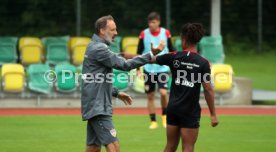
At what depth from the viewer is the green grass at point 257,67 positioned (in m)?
27.5

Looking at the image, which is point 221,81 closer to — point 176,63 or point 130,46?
point 130,46

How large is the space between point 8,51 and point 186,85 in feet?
58.0

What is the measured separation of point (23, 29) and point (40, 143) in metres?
19.9

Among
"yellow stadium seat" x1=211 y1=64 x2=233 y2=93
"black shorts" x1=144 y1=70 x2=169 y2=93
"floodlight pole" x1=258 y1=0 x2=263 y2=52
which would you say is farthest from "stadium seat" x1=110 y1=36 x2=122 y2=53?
"black shorts" x1=144 y1=70 x2=169 y2=93

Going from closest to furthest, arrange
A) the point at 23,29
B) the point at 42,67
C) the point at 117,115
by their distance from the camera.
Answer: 1. the point at 117,115
2. the point at 42,67
3. the point at 23,29

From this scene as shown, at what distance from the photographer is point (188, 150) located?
10.5 metres

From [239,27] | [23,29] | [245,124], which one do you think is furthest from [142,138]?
[239,27]

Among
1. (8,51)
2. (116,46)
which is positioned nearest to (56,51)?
(8,51)

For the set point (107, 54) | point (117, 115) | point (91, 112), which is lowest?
point (117, 115)

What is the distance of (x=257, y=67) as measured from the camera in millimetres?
31484

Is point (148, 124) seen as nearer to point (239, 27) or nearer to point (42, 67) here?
point (42, 67)

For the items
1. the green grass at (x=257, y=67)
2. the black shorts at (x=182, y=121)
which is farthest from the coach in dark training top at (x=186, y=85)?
the green grass at (x=257, y=67)

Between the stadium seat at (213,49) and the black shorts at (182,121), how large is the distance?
54.1 ft

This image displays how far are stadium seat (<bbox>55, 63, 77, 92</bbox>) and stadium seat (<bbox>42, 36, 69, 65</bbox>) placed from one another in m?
4.88
